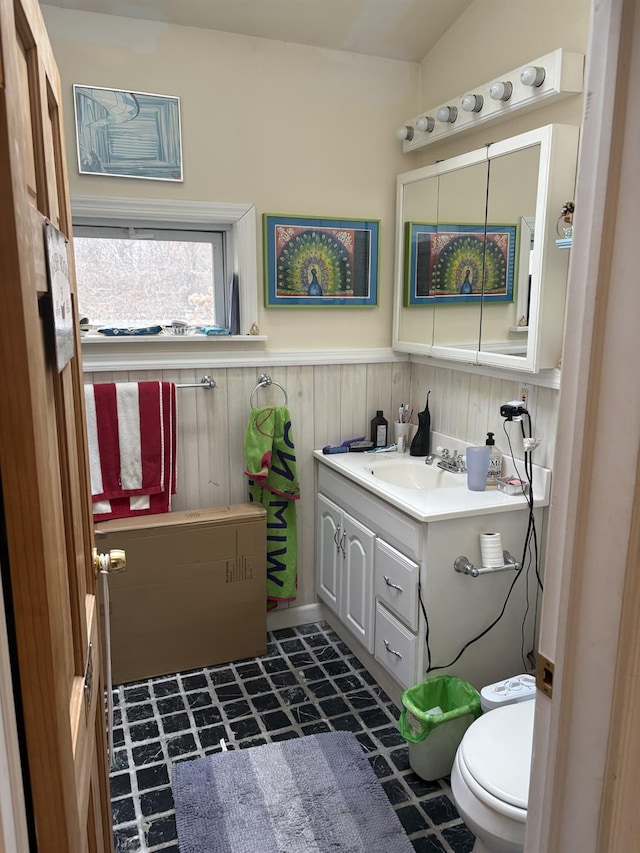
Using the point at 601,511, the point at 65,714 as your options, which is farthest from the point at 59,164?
the point at 601,511

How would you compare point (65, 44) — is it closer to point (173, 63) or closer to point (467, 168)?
point (173, 63)

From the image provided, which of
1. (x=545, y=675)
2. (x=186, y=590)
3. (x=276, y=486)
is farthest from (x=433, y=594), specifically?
(x=545, y=675)

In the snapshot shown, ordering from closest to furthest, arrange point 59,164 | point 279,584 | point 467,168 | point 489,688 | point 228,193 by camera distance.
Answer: point 59,164 < point 489,688 < point 467,168 < point 228,193 < point 279,584

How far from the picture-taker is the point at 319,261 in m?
2.89

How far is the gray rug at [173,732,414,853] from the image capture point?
6.20ft

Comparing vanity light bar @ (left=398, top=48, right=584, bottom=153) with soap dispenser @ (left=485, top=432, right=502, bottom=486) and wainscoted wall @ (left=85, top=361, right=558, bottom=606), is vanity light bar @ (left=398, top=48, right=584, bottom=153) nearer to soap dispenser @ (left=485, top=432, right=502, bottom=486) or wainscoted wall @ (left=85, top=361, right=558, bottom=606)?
wainscoted wall @ (left=85, top=361, right=558, bottom=606)

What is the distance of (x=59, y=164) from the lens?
1.14 metres

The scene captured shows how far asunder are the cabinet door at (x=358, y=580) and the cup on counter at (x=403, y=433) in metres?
0.51

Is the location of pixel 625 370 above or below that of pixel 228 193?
below

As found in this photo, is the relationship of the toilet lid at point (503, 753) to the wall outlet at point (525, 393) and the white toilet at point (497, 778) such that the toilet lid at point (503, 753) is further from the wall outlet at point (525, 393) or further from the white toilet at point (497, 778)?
the wall outlet at point (525, 393)

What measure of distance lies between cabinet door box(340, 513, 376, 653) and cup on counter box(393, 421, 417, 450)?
507mm

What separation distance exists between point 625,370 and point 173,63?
8.10 ft

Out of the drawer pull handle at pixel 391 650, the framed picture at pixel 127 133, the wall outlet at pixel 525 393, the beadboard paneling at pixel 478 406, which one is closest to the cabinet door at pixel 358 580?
the drawer pull handle at pixel 391 650

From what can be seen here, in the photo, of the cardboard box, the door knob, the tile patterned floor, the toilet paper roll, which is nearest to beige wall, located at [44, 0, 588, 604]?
the cardboard box
